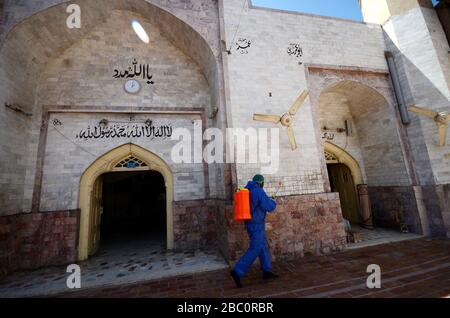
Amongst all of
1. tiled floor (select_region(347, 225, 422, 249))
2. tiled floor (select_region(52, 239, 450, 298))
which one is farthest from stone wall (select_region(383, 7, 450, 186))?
tiled floor (select_region(52, 239, 450, 298))

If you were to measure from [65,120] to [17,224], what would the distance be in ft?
9.42

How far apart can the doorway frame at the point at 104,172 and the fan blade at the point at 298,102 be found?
13.0ft

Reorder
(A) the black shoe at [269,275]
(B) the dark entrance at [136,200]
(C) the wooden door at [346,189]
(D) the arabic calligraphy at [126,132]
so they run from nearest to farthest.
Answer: (A) the black shoe at [269,275] → (D) the arabic calligraphy at [126,132] → (C) the wooden door at [346,189] → (B) the dark entrance at [136,200]

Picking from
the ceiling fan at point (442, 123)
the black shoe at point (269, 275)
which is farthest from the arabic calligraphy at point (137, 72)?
the ceiling fan at point (442, 123)

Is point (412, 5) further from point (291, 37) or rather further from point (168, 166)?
point (168, 166)

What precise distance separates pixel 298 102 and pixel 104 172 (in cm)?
600

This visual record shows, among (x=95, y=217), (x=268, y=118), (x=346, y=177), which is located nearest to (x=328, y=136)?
(x=346, y=177)

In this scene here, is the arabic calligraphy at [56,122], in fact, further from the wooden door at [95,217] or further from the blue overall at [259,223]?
the blue overall at [259,223]

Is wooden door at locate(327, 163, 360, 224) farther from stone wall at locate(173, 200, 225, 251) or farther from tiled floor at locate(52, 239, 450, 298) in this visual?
stone wall at locate(173, 200, 225, 251)

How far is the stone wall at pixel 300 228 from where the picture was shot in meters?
4.32

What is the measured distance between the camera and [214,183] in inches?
232

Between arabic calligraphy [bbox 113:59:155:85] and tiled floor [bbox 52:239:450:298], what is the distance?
564 centimetres

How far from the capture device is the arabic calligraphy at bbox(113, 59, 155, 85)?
6059 mm

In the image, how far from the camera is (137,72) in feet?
20.2
